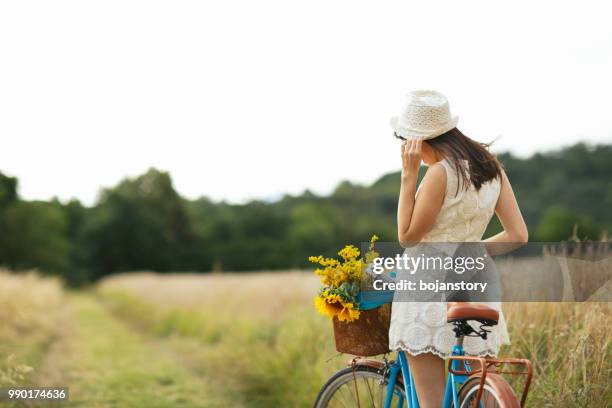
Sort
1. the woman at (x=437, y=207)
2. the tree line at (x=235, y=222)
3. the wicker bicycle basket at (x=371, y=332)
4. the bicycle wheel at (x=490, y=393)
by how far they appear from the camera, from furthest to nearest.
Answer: the tree line at (x=235, y=222), the wicker bicycle basket at (x=371, y=332), the woman at (x=437, y=207), the bicycle wheel at (x=490, y=393)

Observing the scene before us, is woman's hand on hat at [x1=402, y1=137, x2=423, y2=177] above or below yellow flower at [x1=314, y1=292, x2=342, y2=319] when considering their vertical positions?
above

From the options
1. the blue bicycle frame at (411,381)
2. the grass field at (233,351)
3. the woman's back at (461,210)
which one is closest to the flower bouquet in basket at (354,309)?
the blue bicycle frame at (411,381)

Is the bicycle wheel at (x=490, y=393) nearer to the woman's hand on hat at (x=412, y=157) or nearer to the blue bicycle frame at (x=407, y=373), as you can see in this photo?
the blue bicycle frame at (x=407, y=373)

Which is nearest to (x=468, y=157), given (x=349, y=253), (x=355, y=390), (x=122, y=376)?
(x=349, y=253)

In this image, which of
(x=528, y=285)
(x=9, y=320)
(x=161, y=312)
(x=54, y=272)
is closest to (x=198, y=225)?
(x=54, y=272)

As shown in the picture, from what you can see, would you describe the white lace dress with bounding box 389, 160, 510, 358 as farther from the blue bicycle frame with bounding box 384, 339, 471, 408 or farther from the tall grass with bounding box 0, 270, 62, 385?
the tall grass with bounding box 0, 270, 62, 385

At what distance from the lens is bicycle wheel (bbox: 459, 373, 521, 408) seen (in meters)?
2.53

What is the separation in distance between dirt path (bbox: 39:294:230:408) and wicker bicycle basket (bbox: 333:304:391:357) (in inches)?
153

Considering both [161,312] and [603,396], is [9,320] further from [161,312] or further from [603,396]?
[603,396]

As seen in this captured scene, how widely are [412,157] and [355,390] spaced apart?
67.3 inches

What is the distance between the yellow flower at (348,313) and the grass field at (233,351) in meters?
1.26

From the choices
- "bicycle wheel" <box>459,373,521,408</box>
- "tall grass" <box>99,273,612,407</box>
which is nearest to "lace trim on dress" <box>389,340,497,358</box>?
"bicycle wheel" <box>459,373,521,408</box>

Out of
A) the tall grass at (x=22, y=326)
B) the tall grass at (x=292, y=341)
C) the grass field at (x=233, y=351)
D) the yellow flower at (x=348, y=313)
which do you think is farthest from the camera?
the tall grass at (x=22, y=326)

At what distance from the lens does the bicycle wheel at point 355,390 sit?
12.3 ft
